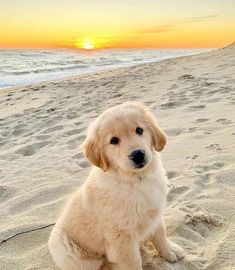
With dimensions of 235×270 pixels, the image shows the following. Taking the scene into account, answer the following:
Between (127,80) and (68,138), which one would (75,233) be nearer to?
(68,138)

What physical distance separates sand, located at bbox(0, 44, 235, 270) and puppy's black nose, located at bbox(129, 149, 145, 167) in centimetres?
79

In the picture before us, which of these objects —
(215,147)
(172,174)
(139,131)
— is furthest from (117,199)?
(215,147)

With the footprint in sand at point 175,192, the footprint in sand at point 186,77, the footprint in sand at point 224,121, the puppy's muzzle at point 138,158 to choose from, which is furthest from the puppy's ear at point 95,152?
Answer: the footprint in sand at point 186,77

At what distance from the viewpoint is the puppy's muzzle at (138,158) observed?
2371mm

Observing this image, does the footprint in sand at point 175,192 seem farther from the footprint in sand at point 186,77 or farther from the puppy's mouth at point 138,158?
the footprint in sand at point 186,77

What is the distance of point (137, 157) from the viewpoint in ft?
7.80

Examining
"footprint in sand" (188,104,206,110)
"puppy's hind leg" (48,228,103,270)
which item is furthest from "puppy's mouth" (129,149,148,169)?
"footprint in sand" (188,104,206,110)

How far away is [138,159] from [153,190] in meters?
0.30

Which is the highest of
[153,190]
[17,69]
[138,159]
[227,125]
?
[138,159]

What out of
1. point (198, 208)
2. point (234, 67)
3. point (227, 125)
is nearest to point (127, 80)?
point (234, 67)

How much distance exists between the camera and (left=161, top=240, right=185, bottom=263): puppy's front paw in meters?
2.73

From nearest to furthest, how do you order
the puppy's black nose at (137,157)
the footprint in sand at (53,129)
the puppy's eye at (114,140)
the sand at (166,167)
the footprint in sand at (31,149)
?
the puppy's black nose at (137,157), the puppy's eye at (114,140), the sand at (166,167), the footprint in sand at (31,149), the footprint in sand at (53,129)

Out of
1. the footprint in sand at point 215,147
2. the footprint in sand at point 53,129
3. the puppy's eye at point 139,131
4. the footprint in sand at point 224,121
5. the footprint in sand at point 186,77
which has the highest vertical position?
the puppy's eye at point 139,131

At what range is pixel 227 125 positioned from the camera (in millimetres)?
4844
